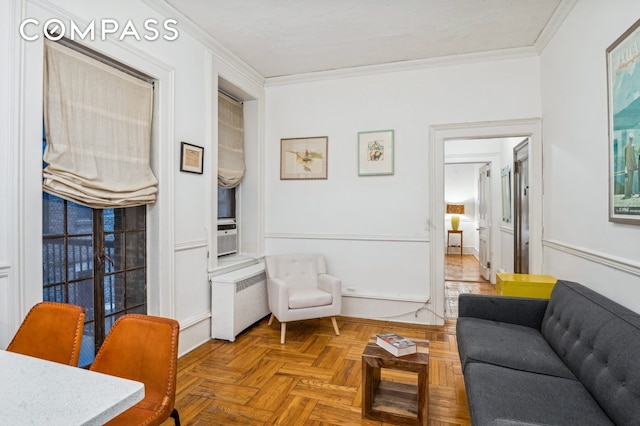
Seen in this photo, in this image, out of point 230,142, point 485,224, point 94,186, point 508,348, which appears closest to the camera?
point 508,348

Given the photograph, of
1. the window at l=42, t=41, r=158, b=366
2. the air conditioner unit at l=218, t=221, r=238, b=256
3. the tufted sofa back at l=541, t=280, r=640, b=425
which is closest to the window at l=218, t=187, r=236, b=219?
the air conditioner unit at l=218, t=221, r=238, b=256

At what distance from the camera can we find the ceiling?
2.80 meters

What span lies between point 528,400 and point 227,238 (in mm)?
3277

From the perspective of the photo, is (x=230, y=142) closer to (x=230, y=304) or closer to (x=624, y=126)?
(x=230, y=304)

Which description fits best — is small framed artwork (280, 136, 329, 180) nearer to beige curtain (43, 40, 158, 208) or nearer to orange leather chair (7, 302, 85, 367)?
beige curtain (43, 40, 158, 208)

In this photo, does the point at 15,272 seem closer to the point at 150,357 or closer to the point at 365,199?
the point at 150,357

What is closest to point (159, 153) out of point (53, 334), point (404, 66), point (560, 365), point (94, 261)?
point (94, 261)

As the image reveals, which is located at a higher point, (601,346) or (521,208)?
(521,208)

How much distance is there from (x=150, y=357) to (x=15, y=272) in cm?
101

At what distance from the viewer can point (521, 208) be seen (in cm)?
450

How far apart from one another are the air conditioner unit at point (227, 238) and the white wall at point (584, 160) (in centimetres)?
328

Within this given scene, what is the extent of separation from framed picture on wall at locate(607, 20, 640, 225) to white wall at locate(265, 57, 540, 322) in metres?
1.65

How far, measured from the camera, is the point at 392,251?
13.0 ft

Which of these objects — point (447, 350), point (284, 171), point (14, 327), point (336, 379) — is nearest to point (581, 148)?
point (447, 350)
